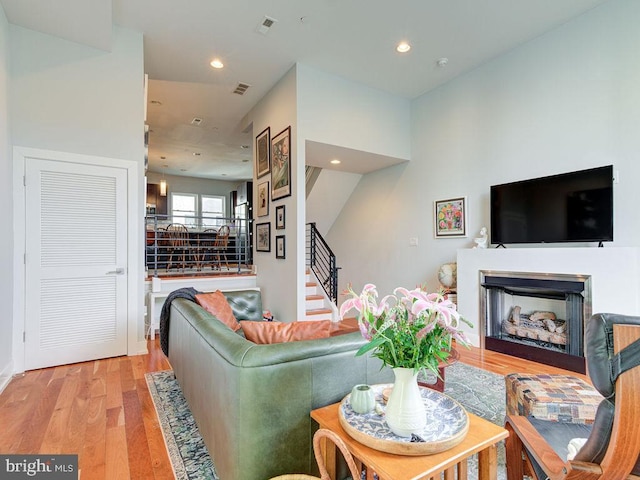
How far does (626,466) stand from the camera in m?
0.92

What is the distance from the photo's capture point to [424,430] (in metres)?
1.15

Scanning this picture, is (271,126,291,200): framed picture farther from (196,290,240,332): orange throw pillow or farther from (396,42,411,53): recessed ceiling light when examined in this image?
(196,290,240,332): orange throw pillow

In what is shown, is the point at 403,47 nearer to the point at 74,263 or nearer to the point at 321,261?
the point at 321,261

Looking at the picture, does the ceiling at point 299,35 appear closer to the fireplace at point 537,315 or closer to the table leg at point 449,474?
the fireplace at point 537,315

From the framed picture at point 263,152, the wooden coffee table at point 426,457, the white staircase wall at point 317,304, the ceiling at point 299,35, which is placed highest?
the ceiling at point 299,35

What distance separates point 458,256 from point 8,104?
5.25 m

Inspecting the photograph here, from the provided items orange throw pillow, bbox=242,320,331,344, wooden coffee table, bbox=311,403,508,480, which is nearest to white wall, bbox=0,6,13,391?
orange throw pillow, bbox=242,320,331,344

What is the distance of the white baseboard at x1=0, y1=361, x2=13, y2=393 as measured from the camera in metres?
2.84

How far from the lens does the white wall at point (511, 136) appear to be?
3195 millimetres

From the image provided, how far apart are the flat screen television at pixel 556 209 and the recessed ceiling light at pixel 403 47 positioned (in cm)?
208

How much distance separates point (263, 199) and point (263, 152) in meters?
0.78

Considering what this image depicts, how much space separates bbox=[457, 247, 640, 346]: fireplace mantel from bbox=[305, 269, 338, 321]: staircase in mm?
1899

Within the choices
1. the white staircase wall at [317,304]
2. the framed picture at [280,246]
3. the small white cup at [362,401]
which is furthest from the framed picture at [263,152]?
the small white cup at [362,401]

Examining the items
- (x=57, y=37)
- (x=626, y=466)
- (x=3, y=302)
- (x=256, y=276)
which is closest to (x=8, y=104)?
(x=57, y=37)
